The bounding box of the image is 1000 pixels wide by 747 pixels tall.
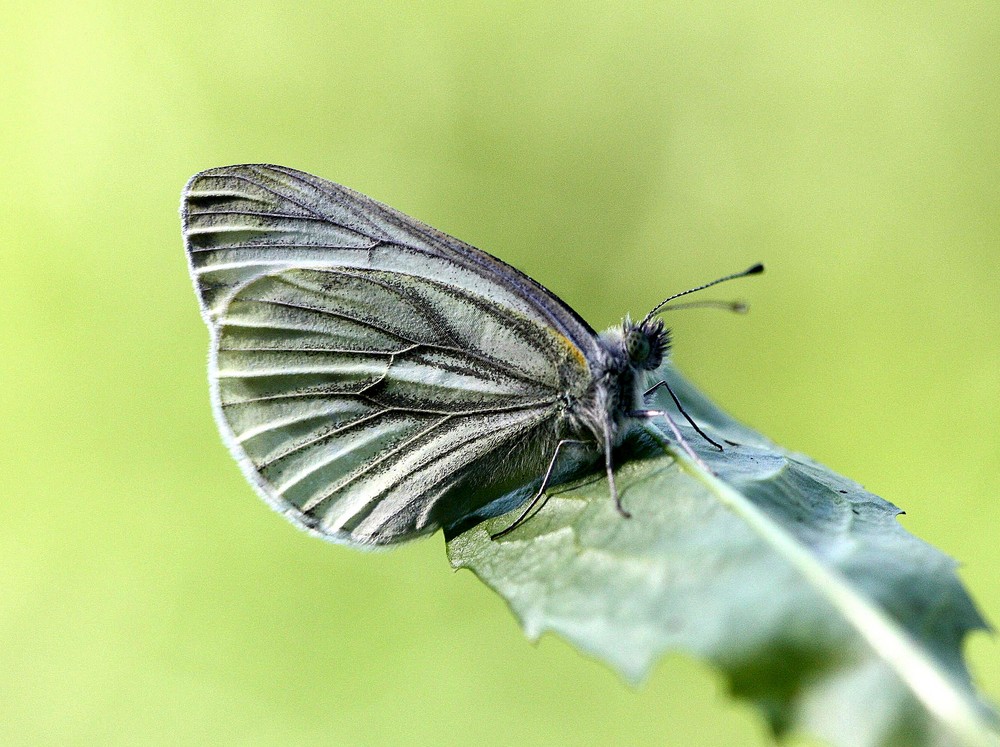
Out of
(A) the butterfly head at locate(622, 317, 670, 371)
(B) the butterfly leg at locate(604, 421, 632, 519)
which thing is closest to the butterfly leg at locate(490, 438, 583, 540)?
(B) the butterfly leg at locate(604, 421, 632, 519)

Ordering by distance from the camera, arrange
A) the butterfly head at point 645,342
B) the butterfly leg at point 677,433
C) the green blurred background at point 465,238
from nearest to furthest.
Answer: the butterfly leg at point 677,433 → the butterfly head at point 645,342 → the green blurred background at point 465,238

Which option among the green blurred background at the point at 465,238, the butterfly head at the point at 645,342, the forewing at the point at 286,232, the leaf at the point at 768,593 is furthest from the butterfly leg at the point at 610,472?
the green blurred background at the point at 465,238

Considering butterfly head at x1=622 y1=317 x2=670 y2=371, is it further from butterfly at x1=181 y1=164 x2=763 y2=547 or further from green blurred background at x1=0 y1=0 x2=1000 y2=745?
green blurred background at x1=0 y1=0 x2=1000 y2=745

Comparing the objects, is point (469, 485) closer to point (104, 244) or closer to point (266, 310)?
point (266, 310)

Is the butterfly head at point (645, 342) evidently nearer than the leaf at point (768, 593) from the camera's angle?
No

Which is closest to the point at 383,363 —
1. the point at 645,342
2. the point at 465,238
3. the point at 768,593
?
the point at 645,342

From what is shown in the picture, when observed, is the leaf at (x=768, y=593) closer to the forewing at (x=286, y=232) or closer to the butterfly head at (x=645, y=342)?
the butterfly head at (x=645, y=342)

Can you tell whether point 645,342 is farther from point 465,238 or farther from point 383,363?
point 465,238

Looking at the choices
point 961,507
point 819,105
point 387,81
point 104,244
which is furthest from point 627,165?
point 104,244
